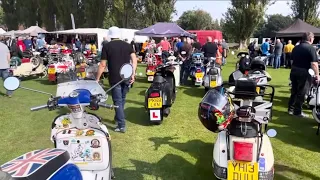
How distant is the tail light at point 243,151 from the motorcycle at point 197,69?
6.96 meters

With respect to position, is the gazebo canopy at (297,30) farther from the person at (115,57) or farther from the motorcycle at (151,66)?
the person at (115,57)

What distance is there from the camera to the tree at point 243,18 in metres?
29.2

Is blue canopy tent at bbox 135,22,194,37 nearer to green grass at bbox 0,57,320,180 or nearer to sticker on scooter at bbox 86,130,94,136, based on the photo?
green grass at bbox 0,57,320,180

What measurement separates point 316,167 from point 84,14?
34.8 metres

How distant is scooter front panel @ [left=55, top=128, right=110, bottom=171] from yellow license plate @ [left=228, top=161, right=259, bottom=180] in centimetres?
120

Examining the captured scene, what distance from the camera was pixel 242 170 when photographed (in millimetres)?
2943

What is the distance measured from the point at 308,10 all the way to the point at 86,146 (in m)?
30.6

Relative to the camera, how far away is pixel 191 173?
3939 millimetres

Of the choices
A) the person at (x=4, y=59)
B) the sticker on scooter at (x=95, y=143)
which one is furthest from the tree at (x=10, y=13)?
the sticker on scooter at (x=95, y=143)

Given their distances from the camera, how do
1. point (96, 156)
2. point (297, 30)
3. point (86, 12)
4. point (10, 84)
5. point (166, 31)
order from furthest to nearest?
point (86, 12) → point (297, 30) → point (166, 31) → point (96, 156) → point (10, 84)

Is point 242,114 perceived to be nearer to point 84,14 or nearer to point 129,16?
point 129,16

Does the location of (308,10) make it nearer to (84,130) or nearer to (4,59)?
(4,59)

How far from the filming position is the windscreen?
3082mm

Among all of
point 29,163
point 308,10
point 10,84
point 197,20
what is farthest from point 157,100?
point 197,20
